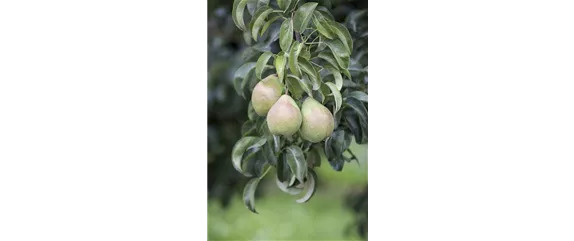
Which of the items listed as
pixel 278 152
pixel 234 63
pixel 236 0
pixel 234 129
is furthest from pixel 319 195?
pixel 236 0

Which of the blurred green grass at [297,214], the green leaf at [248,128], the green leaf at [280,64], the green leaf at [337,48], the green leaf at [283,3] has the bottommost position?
the blurred green grass at [297,214]

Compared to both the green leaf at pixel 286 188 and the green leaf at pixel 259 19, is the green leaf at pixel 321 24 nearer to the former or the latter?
the green leaf at pixel 259 19

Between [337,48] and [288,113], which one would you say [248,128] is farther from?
[337,48]

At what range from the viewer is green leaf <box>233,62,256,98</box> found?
189 centimetres

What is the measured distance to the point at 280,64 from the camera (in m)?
1.82

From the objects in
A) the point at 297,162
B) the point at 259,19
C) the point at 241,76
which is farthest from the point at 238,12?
the point at 297,162

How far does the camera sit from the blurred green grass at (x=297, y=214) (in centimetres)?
188

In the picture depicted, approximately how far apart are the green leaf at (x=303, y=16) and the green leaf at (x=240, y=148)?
0.30 meters

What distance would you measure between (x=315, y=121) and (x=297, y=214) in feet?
0.84

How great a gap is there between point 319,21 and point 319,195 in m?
0.43

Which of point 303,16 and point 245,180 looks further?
point 245,180

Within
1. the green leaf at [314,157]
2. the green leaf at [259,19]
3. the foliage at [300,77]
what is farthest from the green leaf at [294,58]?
the green leaf at [314,157]

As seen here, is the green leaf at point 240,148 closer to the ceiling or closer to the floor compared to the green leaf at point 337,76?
closer to the floor

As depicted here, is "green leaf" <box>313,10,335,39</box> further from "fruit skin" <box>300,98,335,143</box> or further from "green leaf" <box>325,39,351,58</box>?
"fruit skin" <box>300,98,335,143</box>
